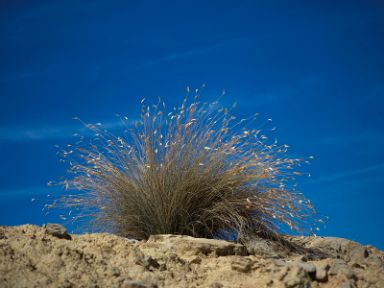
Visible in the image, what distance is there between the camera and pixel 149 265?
3676 mm

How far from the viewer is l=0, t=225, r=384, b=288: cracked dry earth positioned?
3285 millimetres

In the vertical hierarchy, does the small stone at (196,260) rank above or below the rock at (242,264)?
above

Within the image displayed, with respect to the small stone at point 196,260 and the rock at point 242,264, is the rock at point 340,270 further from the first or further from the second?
the small stone at point 196,260

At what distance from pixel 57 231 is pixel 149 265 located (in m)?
0.80

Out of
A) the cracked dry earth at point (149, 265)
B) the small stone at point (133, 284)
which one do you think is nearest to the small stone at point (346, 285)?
the cracked dry earth at point (149, 265)

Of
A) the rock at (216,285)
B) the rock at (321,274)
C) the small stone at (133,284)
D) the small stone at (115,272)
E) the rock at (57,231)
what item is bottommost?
the small stone at (133,284)

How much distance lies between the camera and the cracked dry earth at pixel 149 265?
3.29m

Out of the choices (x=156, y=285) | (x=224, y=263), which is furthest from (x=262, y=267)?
(x=156, y=285)

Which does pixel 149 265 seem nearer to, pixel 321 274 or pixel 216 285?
pixel 216 285

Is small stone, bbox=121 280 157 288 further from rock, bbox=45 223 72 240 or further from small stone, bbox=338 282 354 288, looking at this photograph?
small stone, bbox=338 282 354 288

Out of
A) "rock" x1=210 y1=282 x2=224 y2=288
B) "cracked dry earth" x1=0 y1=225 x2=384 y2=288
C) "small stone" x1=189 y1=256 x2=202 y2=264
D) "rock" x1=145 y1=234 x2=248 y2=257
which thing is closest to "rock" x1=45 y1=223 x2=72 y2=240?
"cracked dry earth" x1=0 y1=225 x2=384 y2=288

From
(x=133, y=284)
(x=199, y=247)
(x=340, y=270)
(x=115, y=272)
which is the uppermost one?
(x=199, y=247)

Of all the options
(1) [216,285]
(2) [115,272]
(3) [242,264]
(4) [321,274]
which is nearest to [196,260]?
(3) [242,264]

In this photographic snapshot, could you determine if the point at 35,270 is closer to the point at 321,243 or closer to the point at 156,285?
the point at 156,285
